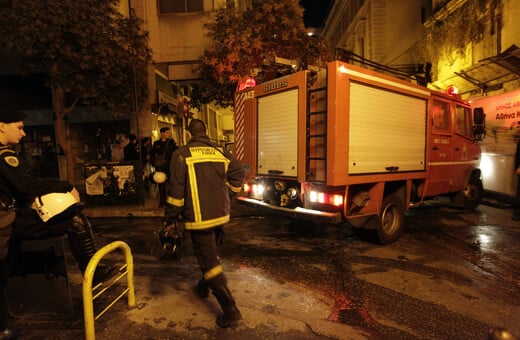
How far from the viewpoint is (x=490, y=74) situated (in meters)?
11.4

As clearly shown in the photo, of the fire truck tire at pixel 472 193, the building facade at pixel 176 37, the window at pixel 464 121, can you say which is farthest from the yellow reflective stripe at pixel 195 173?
the building facade at pixel 176 37

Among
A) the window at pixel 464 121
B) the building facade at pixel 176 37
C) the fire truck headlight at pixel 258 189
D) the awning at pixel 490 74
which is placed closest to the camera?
the fire truck headlight at pixel 258 189

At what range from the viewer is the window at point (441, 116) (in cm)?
648

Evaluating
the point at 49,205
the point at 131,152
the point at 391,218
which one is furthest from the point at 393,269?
the point at 131,152

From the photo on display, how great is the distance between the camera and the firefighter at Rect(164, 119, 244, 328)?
303 centimetres

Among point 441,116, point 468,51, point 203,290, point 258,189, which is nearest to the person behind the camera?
point 203,290

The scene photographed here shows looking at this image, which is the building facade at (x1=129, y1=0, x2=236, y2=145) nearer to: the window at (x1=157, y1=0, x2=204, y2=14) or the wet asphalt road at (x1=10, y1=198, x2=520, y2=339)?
the window at (x1=157, y1=0, x2=204, y2=14)

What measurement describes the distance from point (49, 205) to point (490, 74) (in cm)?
1308

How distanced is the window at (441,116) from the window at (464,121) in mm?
507

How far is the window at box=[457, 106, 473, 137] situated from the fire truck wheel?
2.63m

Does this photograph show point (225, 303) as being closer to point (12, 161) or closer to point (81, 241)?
point (81, 241)

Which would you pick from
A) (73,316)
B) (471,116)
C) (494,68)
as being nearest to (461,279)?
(73,316)

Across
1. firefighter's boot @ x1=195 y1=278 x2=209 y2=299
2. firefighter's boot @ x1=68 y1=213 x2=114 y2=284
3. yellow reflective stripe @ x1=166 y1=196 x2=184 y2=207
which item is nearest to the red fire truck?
firefighter's boot @ x1=195 y1=278 x2=209 y2=299

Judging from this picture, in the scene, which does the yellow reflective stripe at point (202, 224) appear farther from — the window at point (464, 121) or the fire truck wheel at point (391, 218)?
the window at point (464, 121)
